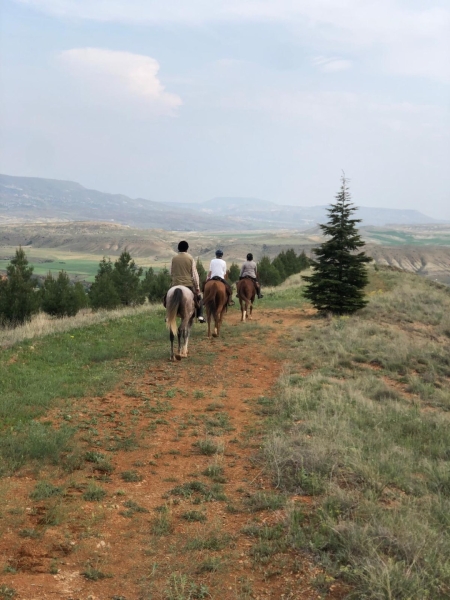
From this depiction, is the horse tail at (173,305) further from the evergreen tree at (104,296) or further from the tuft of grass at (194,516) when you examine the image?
the evergreen tree at (104,296)

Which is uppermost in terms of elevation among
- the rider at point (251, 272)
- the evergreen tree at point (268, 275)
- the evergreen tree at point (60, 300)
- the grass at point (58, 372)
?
the rider at point (251, 272)

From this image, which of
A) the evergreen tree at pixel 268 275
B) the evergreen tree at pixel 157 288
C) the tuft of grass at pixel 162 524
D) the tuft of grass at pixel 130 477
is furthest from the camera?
the evergreen tree at pixel 268 275

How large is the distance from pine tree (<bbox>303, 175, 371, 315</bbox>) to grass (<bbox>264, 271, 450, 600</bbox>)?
6.04 meters

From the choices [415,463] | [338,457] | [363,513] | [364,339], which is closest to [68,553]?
[363,513]

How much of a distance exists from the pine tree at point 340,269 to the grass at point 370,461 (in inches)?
238

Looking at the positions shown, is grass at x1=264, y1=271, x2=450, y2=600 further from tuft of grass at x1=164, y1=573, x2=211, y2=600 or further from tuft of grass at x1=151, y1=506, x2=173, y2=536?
tuft of grass at x1=151, y1=506, x2=173, y2=536

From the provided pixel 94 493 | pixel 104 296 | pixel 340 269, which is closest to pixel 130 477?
pixel 94 493

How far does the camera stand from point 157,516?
5.07 m

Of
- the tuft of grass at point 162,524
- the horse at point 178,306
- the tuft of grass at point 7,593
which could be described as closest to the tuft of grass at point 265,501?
the tuft of grass at point 162,524

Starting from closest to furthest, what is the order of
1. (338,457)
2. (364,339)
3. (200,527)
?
(200,527), (338,457), (364,339)

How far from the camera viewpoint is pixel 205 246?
Answer: 195m

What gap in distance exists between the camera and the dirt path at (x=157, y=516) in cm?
404

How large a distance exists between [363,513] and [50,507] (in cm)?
319

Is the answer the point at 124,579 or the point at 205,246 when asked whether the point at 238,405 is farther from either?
the point at 205,246
